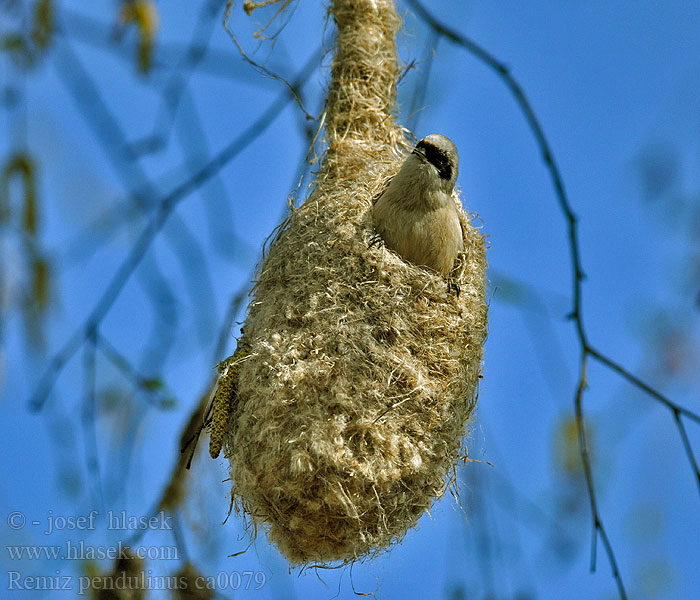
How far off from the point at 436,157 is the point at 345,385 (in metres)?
0.88

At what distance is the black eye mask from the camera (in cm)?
300

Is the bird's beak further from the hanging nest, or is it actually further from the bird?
the hanging nest

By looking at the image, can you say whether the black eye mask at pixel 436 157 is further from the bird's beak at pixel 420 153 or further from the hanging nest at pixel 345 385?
the hanging nest at pixel 345 385

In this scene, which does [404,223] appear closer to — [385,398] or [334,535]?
[385,398]

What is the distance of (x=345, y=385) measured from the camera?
2.64 meters

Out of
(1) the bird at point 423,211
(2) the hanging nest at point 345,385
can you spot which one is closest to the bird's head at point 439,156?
(1) the bird at point 423,211

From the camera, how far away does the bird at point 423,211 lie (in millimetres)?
2924

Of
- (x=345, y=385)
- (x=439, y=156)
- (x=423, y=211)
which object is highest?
(x=439, y=156)

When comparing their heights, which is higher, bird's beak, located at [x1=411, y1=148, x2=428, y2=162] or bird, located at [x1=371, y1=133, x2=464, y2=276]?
bird's beak, located at [x1=411, y1=148, x2=428, y2=162]

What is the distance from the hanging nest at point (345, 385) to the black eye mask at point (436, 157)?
225 mm

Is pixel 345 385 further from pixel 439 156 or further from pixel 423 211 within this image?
pixel 439 156

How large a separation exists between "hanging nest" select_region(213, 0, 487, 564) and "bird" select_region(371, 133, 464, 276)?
0.18 ft

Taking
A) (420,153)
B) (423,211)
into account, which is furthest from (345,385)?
(420,153)

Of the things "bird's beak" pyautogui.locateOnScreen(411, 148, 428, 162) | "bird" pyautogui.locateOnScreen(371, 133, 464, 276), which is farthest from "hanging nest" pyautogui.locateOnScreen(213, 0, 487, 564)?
"bird's beak" pyautogui.locateOnScreen(411, 148, 428, 162)
